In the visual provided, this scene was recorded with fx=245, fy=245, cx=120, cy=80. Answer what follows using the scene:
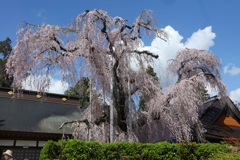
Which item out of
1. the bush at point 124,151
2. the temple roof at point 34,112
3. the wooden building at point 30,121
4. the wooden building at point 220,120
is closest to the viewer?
the bush at point 124,151

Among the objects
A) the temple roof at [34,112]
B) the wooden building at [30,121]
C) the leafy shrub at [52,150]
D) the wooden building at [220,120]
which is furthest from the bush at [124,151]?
the temple roof at [34,112]

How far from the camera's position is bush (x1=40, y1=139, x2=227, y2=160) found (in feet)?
25.2

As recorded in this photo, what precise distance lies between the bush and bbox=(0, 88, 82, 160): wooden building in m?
4.46

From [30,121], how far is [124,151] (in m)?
8.71

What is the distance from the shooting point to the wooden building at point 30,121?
45.3 feet

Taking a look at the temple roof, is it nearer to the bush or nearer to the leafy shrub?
the leafy shrub

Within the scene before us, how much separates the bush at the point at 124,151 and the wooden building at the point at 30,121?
4456 millimetres

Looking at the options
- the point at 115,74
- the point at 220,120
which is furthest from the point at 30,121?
the point at 220,120

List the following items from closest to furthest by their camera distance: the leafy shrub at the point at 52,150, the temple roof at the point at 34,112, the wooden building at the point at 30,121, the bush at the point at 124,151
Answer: the leafy shrub at the point at 52,150 < the bush at the point at 124,151 < the wooden building at the point at 30,121 < the temple roof at the point at 34,112

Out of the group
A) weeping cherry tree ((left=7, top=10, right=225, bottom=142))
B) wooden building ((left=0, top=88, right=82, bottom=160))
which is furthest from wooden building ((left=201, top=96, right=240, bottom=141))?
wooden building ((left=0, top=88, right=82, bottom=160))

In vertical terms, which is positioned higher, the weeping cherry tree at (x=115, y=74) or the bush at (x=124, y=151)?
the weeping cherry tree at (x=115, y=74)

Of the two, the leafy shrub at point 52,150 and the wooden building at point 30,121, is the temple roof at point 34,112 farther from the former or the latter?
the leafy shrub at point 52,150

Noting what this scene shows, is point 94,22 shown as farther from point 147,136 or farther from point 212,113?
point 212,113

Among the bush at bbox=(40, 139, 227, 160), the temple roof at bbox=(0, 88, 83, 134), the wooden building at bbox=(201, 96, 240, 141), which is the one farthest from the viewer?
the temple roof at bbox=(0, 88, 83, 134)
